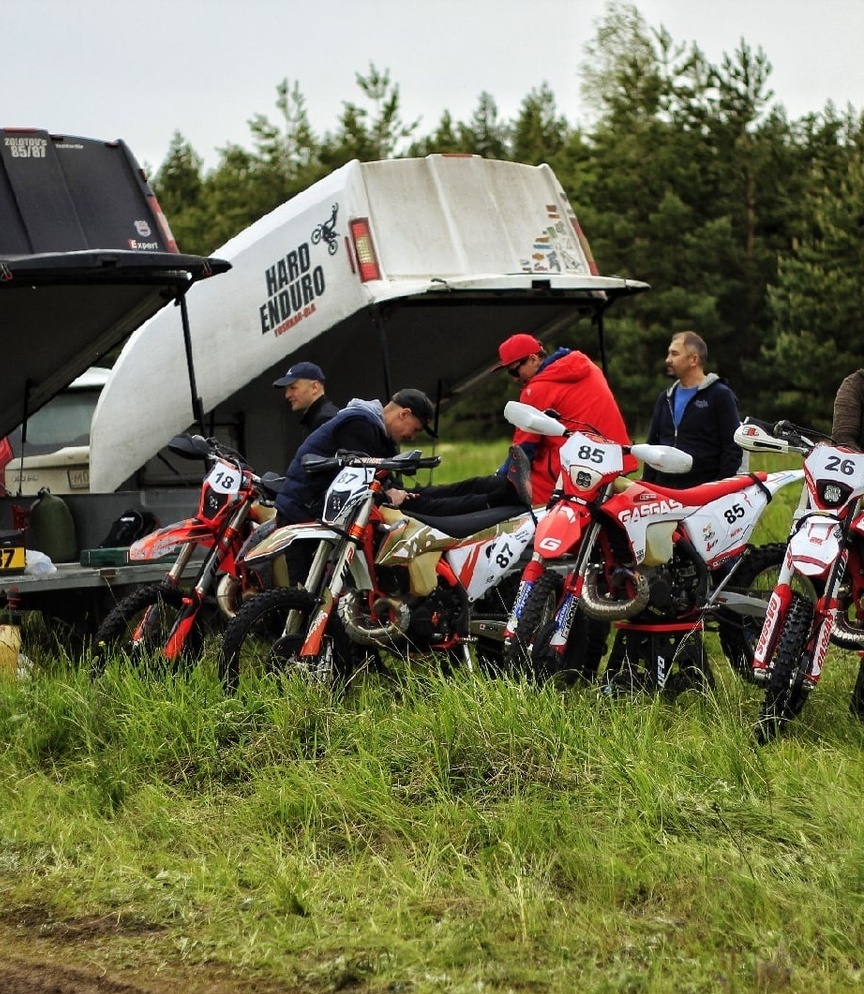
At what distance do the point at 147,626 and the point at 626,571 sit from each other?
225cm

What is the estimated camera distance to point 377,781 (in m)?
5.66

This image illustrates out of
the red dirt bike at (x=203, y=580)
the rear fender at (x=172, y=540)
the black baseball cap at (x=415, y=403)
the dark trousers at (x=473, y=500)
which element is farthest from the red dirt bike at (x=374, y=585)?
the black baseball cap at (x=415, y=403)

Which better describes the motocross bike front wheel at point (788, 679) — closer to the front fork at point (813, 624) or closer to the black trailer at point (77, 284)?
the front fork at point (813, 624)

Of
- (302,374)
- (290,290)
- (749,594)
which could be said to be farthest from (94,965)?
(290,290)

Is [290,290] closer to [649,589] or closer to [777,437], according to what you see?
[649,589]

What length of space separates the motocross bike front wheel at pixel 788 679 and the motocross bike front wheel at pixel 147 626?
268cm

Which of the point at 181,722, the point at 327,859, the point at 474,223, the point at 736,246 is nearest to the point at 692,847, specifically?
the point at 327,859

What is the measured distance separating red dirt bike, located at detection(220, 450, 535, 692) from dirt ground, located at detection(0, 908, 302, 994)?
217 cm

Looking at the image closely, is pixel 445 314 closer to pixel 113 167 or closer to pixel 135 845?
pixel 113 167

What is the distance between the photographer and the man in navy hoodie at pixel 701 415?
9.15 m

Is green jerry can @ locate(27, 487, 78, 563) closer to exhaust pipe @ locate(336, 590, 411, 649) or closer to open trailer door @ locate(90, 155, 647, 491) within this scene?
open trailer door @ locate(90, 155, 647, 491)

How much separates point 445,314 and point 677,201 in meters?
30.8

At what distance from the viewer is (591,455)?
281 inches

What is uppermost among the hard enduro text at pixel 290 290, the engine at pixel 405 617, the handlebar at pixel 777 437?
the hard enduro text at pixel 290 290
